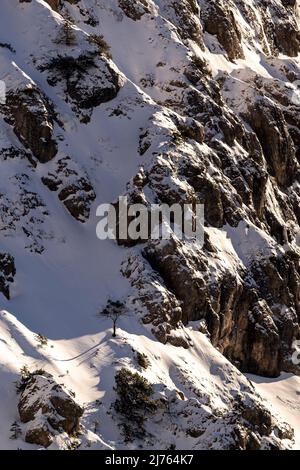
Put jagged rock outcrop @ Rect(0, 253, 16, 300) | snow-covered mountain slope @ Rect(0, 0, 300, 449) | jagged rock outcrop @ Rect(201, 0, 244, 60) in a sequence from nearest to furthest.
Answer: snow-covered mountain slope @ Rect(0, 0, 300, 449), jagged rock outcrop @ Rect(0, 253, 16, 300), jagged rock outcrop @ Rect(201, 0, 244, 60)

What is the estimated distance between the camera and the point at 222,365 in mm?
58312

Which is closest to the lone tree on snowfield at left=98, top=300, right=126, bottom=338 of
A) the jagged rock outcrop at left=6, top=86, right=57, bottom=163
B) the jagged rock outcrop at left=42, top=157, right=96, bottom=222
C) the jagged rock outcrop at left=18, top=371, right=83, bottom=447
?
the jagged rock outcrop at left=42, top=157, right=96, bottom=222

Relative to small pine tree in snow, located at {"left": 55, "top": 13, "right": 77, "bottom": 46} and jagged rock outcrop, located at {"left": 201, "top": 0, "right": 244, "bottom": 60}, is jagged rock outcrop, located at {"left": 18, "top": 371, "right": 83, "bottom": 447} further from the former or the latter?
jagged rock outcrop, located at {"left": 201, "top": 0, "right": 244, "bottom": 60}

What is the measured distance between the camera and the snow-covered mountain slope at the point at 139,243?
164 ft

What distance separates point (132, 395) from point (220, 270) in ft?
53.1

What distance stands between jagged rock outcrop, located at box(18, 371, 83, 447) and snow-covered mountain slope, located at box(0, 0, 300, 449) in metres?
0.07

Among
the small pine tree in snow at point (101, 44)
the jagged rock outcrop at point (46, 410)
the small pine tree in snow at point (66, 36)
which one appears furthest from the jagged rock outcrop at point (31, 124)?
the jagged rock outcrop at point (46, 410)

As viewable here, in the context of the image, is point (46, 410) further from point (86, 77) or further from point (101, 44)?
point (101, 44)

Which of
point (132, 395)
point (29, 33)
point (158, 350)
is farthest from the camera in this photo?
point (29, 33)

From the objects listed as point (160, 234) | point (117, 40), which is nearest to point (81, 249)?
point (160, 234)

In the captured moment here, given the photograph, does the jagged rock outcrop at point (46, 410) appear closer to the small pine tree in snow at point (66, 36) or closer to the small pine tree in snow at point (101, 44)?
the small pine tree in snow at point (66, 36)

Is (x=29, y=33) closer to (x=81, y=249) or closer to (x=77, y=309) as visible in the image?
(x=81, y=249)

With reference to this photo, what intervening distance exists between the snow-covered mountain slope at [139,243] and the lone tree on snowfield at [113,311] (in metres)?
0.62

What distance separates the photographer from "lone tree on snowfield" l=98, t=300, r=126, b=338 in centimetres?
5633
